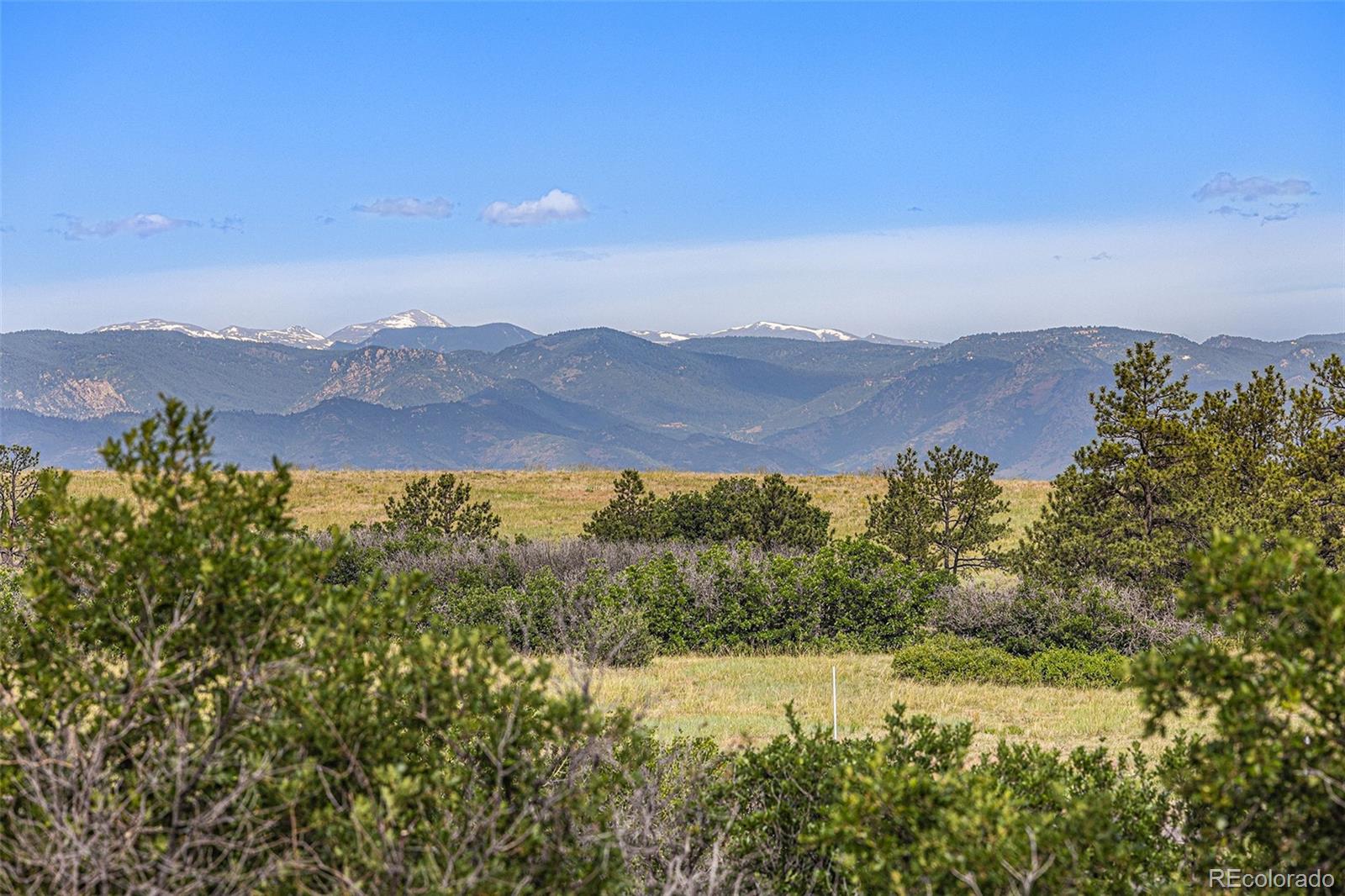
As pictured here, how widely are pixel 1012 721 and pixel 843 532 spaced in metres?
20.8

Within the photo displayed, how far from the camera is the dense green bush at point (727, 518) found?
20.7 meters

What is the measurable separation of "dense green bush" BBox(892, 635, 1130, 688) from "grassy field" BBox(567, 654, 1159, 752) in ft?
1.01

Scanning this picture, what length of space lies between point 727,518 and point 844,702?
9.34 meters

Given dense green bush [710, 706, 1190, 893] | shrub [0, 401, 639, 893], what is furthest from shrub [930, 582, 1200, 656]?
shrub [0, 401, 639, 893]

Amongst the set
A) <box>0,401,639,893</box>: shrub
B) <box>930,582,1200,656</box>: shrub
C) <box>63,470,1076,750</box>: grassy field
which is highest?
<box>0,401,639,893</box>: shrub

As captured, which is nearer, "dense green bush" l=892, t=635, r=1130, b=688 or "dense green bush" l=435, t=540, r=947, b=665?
"dense green bush" l=892, t=635, r=1130, b=688

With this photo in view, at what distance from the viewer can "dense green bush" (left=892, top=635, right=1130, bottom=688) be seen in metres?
13.7

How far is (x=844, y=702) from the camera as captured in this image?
1214 centimetres

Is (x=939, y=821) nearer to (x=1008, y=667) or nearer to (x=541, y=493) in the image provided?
(x=1008, y=667)

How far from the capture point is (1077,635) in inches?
594

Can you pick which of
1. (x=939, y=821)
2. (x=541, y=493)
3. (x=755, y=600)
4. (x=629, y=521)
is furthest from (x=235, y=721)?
(x=541, y=493)

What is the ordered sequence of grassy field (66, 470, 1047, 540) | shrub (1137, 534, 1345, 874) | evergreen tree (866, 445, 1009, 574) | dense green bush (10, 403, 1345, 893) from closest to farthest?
shrub (1137, 534, 1345, 874)
dense green bush (10, 403, 1345, 893)
evergreen tree (866, 445, 1009, 574)
grassy field (66, 470, 1047, 540)

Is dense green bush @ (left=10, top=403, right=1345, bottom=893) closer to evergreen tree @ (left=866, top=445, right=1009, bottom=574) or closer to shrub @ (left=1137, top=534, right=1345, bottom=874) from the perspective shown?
shrub @ (left=1137, top=534, right=1345, bottom=874)

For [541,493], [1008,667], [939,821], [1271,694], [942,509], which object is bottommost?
[1008,667]
